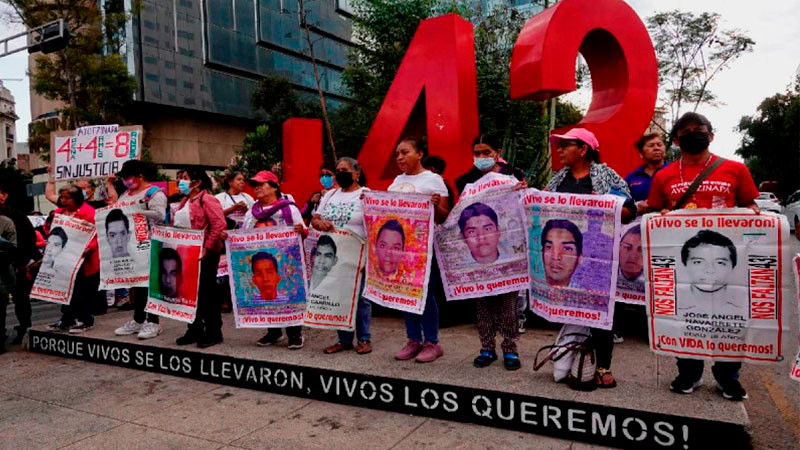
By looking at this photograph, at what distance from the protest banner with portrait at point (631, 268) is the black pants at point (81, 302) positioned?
18.0 feet

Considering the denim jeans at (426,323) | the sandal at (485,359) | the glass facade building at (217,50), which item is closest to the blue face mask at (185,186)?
the denim jeans at (426,323)

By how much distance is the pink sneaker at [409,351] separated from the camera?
4508 millimetres

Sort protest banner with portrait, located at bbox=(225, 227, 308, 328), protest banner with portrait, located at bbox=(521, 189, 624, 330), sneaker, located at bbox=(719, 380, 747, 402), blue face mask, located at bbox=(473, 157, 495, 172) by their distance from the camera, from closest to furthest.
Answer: sneaker, located at bbox=(719, 380, 747, 402)
protest banner with portrait, located at bbox=(521, 189, 624, 330)
blue face mask, located at bbox=(473, 157, 495, 172)
protest banner with portrait, located at bbox=(225, 227, 308, 328)

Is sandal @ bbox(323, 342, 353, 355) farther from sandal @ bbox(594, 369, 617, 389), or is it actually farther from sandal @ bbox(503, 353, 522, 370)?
sandal @ bbox(594, 369, 617, 389)

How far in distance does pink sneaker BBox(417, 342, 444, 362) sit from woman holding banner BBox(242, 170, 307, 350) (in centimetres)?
125

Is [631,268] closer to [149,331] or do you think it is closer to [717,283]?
[717,283]

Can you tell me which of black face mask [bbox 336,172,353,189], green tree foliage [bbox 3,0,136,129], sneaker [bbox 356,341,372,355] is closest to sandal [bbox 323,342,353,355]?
sneaker [bbox 356,341,372,355]

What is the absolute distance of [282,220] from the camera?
5.21 metres

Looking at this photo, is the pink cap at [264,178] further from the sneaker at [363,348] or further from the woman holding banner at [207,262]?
the sneaker at [363,348]

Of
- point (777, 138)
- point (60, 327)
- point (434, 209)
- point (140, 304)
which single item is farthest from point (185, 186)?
point (777, 138)

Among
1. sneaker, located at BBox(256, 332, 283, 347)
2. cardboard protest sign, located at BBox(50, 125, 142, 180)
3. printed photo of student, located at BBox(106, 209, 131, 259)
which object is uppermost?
cardboard protest sign, located at BBox(50, 125, 142, 180)

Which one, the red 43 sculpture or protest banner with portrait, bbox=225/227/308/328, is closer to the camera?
protest banner with portrait, bbox=225/227/308/328

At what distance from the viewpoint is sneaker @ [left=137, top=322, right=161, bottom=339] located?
578cm

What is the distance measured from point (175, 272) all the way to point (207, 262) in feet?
1.17
